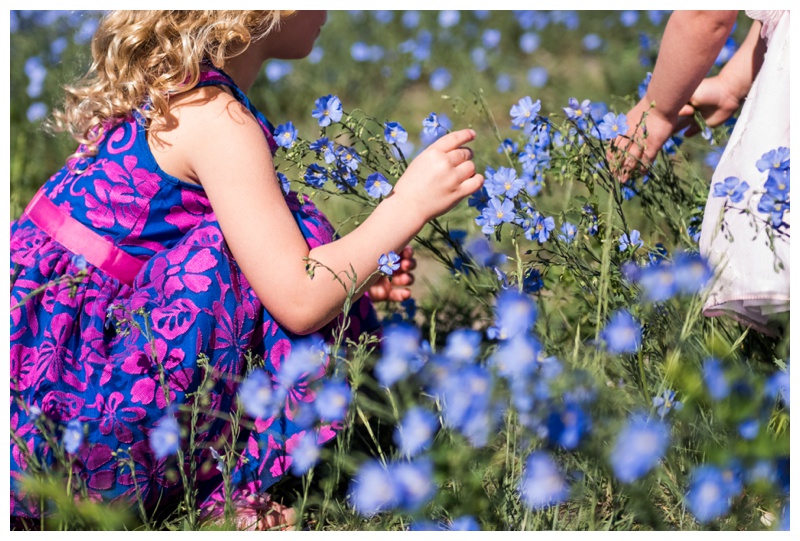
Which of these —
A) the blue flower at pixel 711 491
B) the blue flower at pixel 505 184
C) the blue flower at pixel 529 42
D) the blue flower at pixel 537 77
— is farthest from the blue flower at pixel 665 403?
the blue flower at pixel 529 42

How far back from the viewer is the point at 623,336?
129 cm

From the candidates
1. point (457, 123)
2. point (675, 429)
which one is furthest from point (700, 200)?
point (457, 123)

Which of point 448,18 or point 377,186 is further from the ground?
point 448,18

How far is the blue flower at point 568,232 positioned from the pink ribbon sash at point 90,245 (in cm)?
84

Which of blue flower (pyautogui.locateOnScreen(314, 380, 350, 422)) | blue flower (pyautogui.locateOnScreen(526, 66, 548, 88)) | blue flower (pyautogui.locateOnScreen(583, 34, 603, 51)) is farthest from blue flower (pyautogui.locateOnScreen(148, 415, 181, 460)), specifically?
blue flower (pyautogui.locateOnScreen(583, 34, 603, 51))

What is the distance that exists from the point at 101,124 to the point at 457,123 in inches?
73.4

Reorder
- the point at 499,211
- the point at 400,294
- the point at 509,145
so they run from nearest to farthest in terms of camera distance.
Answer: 1. the point at 499,211
2. the point at 509,145
3. the point at 400,294

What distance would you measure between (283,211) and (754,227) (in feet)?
2.73

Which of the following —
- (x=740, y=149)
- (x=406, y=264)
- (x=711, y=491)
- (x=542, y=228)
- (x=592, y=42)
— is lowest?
(x=711, y=491)

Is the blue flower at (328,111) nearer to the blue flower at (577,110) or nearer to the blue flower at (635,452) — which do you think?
the blue flower at (577,110)

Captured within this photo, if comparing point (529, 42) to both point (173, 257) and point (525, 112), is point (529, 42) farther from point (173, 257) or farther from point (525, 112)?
point (173, 257)

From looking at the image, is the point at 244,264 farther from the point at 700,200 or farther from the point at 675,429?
the point at 700,200

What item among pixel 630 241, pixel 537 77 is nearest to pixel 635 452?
pixel 630 241

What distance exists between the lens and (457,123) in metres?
3.44
